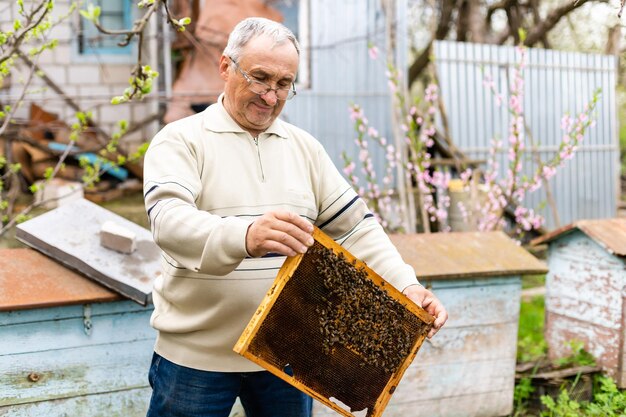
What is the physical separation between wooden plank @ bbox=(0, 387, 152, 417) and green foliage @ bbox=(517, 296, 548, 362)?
265cm

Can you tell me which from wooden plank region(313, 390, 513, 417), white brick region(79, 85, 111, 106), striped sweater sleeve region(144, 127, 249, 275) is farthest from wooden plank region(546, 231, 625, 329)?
white brick region(79, 85, 111, 106)

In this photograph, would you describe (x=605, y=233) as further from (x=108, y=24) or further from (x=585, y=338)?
(x=108, y=24)

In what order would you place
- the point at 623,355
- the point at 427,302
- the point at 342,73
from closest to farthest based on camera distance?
1. the point at 427,302
2. the point at 623,355
3. the point at 342,73

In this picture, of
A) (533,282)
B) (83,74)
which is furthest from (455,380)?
(83,74)

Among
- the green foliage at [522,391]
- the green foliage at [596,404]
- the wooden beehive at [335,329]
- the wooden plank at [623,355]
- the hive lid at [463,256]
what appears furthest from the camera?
the green foliage at [522,391]

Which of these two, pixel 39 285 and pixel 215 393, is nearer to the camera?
pixel 215 393

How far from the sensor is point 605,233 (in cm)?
441

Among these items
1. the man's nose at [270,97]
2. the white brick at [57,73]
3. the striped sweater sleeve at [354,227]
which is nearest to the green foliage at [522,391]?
the striped sweater sleeve at [354,227]

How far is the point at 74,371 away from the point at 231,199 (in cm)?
128

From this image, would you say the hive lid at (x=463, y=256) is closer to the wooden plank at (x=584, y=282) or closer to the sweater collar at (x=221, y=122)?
the wooden plank at (x=584, y=282)

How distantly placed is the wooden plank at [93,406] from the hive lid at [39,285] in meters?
0.44

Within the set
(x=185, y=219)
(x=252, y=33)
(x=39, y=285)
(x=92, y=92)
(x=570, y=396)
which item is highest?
(x=92, y=92)

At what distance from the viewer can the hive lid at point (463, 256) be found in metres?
3.79

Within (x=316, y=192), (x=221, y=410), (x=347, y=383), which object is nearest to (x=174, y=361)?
(x=221, y=410)
